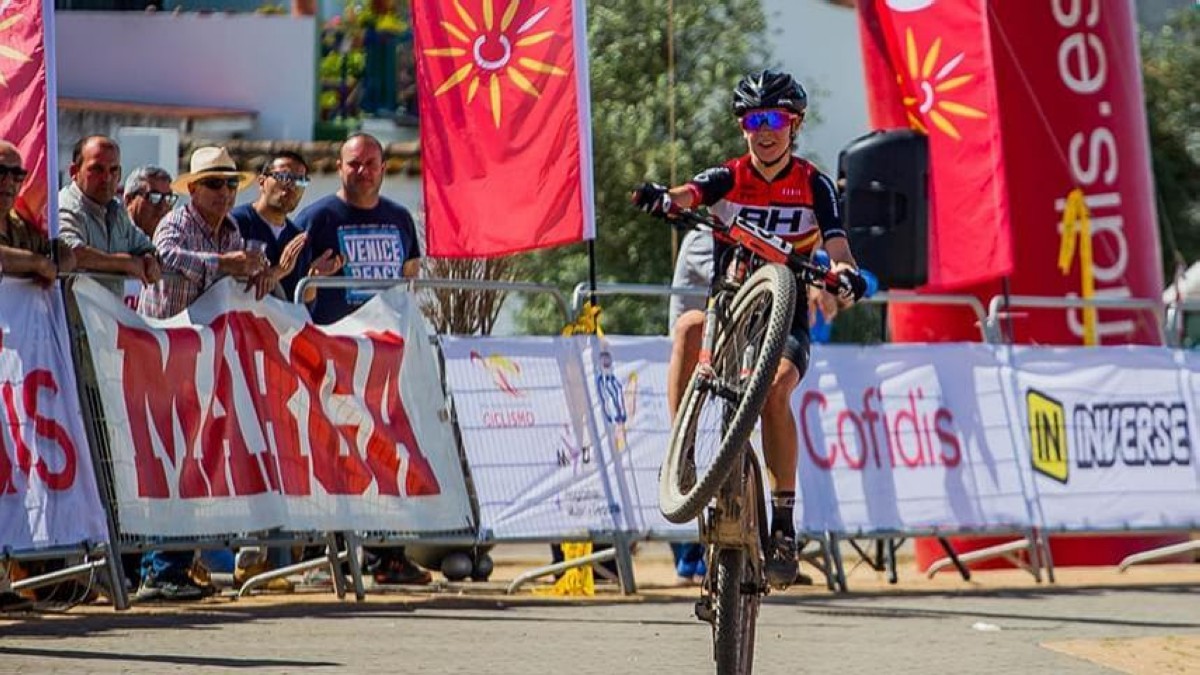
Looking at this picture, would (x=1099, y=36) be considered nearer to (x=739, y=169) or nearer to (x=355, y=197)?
(x=355, y=197)

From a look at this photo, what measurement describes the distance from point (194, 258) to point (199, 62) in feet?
60.2

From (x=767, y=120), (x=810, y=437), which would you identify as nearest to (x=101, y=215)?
(x=810, y=437)

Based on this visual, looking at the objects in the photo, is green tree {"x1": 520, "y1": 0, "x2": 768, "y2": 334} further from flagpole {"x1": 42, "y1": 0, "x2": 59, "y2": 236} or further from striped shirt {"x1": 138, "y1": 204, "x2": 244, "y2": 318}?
flagpole {"x1": 42, "y1": 0, "x2": 59, "y2": 236}

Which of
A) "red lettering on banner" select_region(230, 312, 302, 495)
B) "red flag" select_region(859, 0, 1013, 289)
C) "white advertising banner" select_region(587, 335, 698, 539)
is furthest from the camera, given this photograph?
"red flag" select_region(859, 0, 1013, 289)

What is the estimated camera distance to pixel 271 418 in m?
13.8

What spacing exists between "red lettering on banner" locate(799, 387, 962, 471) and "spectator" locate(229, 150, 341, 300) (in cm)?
307

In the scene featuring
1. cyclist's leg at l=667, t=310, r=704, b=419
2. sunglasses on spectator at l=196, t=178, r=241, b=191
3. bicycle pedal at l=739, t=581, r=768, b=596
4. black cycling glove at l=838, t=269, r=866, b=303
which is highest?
sunglasses on spectator at l=196, t=178, r=241, b=191

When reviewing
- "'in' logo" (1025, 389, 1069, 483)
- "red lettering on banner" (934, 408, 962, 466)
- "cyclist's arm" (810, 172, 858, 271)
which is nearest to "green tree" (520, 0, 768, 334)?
"'in' logo" (1025, 389, 1069, 483)

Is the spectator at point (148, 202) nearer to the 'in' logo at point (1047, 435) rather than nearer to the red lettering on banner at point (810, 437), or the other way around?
the red lettering on banner at point (810, 437)

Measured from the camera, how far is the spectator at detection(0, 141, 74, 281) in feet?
41.7

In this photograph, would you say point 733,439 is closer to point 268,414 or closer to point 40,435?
point 40,435

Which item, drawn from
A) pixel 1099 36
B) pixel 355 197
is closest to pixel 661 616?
pixel 355 197

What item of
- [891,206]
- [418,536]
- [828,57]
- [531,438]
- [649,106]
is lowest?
[418,536]

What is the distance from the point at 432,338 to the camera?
48.0 feet
